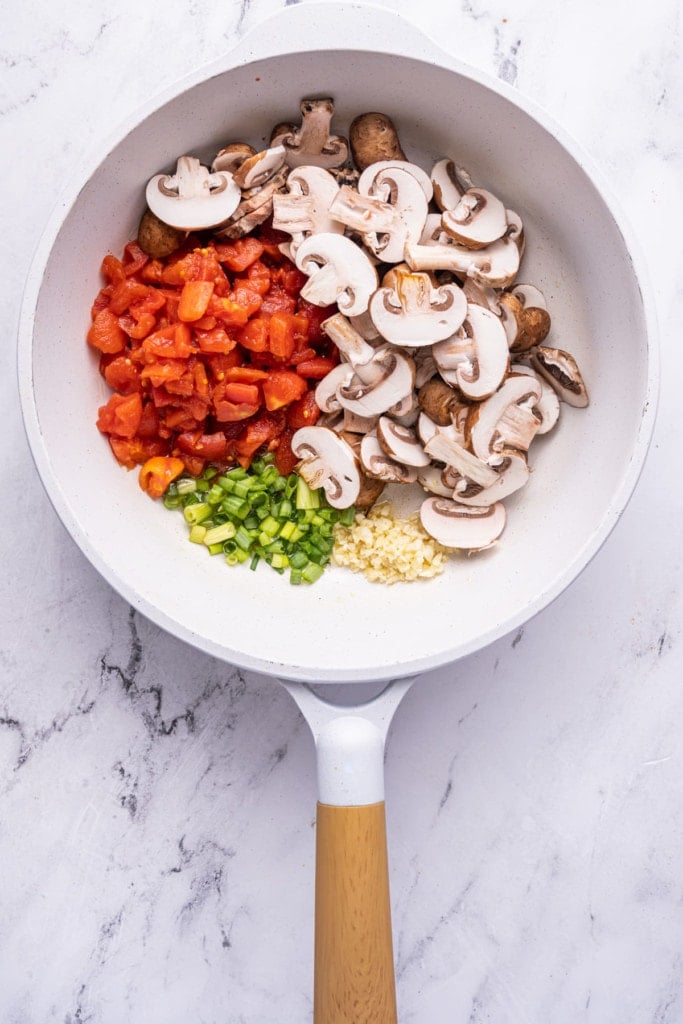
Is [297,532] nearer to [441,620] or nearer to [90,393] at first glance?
[441,620]

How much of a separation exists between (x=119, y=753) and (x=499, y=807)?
903mm

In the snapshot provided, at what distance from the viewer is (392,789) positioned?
205 centimetres

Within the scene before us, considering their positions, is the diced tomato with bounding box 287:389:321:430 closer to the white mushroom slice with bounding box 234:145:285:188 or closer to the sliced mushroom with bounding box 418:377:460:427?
the sliced mushroom with bounding box 418:377:460:427

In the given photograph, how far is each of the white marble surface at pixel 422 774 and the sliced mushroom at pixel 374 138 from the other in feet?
1.13

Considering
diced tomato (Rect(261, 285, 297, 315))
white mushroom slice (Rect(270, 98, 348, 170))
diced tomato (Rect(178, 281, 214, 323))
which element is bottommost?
diced tomato (Rect(178, 281, 214, 323))

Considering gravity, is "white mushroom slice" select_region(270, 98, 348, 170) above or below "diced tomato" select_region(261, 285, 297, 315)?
above

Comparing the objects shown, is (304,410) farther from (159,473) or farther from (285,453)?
(159,473)

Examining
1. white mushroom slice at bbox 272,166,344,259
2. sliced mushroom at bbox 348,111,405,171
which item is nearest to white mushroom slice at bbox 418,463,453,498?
white mushroom slice at bbox 272,166,344,259

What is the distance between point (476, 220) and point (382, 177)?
21 centimetres

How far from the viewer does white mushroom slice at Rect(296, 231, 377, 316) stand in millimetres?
1778

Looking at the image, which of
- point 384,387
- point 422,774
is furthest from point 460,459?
point 422,774

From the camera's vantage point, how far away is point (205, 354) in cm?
178

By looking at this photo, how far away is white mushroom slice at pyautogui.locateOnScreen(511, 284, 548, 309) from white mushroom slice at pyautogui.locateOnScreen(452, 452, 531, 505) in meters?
0.33

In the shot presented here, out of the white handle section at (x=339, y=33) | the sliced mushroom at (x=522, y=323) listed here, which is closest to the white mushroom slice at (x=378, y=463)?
the sliced mushroom at (x=522, y=323)
